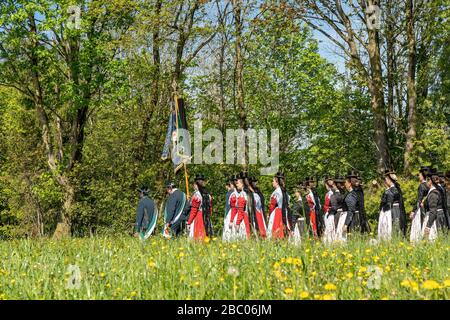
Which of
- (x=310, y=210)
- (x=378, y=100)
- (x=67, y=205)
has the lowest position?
(x=67, y=205)

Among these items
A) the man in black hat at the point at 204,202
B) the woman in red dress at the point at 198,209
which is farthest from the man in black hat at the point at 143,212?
the man in black hat at the point at 204,202

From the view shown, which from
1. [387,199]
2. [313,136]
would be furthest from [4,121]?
[387,199]

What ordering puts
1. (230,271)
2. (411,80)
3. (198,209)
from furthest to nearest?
(411,80) → (198,209) → (230,271)

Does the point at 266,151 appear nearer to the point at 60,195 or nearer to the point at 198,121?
the point at 198,121

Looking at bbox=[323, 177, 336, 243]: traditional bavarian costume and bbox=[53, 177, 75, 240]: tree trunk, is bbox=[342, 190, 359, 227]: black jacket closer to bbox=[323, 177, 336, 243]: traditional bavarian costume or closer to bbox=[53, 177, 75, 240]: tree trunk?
bbox=[323, 177, 336, 243]: traditional bavarian costume

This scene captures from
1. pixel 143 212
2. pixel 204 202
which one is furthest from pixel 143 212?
pixel 204 202

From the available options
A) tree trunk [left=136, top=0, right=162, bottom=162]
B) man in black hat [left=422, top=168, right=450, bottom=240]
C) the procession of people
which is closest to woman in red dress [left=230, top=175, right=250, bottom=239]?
the procession of people

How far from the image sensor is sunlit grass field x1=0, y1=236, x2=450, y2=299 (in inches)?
215

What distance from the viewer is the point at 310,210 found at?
53.8 ft

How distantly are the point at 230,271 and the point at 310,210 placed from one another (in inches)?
452

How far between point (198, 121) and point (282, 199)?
51.1ft

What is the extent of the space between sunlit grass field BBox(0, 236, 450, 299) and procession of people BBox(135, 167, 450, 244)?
12.3 feet

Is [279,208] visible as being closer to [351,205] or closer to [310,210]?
[310,210]

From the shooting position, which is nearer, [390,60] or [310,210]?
[310,210]
